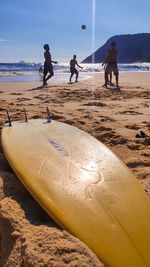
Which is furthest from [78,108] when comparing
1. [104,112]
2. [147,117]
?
[147,117]

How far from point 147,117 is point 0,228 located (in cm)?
251

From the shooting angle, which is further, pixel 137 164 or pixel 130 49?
pixel 130 49

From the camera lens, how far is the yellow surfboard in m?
0.81

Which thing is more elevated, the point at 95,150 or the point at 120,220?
the point at 95,150

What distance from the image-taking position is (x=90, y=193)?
3.39 feet

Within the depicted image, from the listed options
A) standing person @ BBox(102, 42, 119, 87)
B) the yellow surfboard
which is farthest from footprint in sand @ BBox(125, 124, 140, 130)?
standing person @ BBox(102, 42, 119, 87)

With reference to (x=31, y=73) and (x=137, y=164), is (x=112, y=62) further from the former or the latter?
(x=31, y=73)

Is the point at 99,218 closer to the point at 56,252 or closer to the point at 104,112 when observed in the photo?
the point at 56,252

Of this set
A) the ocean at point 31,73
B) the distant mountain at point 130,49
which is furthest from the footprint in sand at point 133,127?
the distant mountain at point 130,49

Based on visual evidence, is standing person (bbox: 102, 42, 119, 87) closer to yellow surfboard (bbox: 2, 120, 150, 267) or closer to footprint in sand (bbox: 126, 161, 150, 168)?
footprint in sand (bbox: 126, 161, 150, 168)

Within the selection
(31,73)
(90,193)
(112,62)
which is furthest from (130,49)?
(90,193)

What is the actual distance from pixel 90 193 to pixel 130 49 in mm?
70160

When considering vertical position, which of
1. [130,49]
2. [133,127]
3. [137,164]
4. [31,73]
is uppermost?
[130,49]

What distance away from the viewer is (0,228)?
38.9 inches
